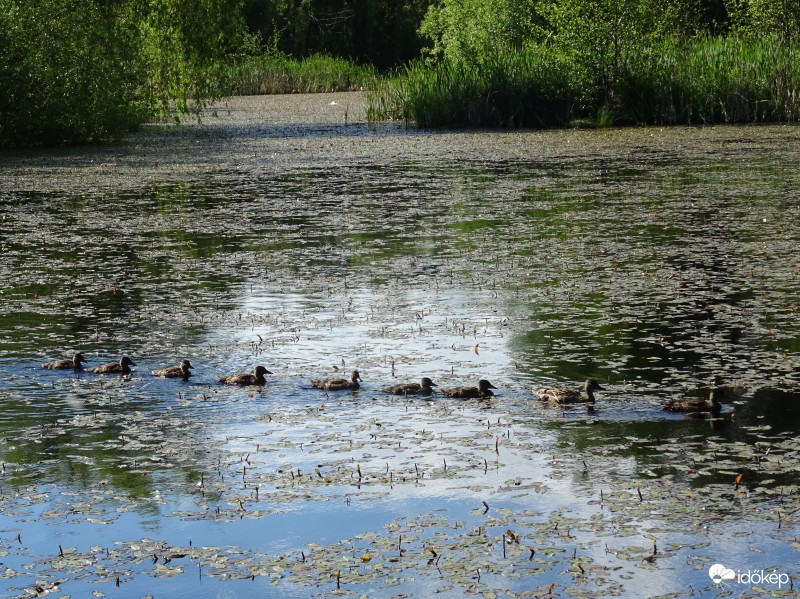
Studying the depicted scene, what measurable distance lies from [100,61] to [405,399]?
69.0 ft

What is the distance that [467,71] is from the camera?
30344 millimetres

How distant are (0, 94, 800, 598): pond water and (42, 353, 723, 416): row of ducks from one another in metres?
0.07

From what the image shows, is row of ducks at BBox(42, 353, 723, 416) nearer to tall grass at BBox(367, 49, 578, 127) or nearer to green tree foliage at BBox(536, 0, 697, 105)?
tall grass at BBox(367, 49, 578, 127)

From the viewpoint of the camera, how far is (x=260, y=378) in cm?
800

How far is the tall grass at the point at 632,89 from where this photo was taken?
90.4 feet

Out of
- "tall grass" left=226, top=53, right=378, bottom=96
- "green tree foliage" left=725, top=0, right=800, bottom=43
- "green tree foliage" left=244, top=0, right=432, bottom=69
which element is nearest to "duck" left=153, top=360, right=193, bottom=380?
"green tree foliage" left=725, top=0, right=800, bottom=43

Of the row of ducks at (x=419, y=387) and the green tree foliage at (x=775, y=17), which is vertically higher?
the green tree foliage at (x=775, y=17)

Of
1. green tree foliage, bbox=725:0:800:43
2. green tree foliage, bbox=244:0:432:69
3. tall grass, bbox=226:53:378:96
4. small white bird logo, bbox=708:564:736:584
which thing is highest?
green tree foliage, bbox=244:0:432:69

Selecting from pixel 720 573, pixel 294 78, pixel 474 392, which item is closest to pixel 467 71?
pixel 294 78

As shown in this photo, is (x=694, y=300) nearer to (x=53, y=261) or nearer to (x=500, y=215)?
(x=500, y=215)

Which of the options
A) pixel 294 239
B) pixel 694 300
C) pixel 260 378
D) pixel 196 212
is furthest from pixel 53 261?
pixel 694 300

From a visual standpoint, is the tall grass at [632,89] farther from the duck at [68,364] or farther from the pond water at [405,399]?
the duck at [68,364]

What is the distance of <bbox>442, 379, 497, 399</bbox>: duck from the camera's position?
754 cm

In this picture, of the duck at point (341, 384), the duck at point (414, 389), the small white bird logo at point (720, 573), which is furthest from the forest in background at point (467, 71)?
the small white bird logo at point (720, 573)
